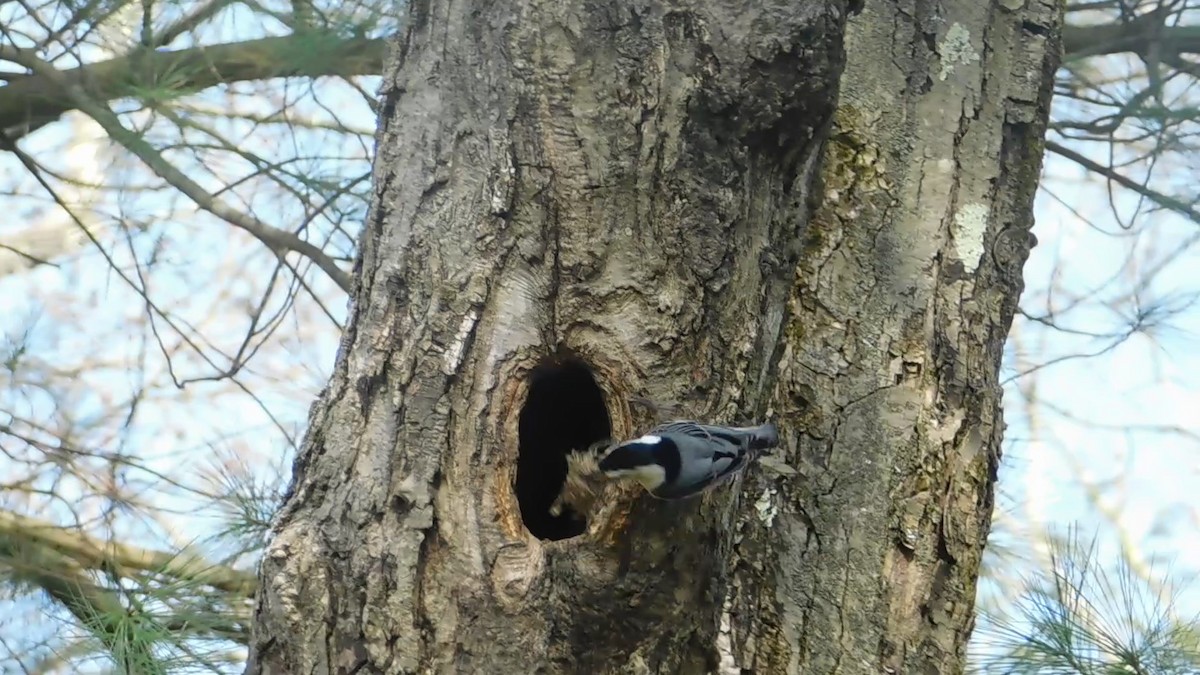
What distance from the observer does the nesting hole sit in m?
1.24

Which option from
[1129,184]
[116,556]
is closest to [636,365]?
[116,556]

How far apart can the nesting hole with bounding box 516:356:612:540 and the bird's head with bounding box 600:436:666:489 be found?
20 cm

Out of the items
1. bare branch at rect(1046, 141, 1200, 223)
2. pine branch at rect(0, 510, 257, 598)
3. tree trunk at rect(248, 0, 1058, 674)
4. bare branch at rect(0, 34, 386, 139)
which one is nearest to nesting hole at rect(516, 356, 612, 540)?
tree trunk at rect(248, 0, 1058, 674)

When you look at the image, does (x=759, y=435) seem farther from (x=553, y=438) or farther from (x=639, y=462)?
(x=553, y=438)

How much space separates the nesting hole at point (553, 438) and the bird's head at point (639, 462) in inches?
7.8

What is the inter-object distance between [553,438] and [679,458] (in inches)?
16.9

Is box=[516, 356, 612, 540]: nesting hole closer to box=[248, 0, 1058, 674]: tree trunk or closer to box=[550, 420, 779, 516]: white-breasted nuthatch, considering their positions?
box=[248, 0, 1058, 674]: tree trunk

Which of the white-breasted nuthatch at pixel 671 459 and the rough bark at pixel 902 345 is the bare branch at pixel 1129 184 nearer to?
the rough bark at pixel 902 345

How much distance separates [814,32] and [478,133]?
339 millimetres

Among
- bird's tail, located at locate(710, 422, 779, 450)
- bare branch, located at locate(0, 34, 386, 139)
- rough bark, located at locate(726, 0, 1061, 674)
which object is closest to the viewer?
bird's tail, located at locate(710, 422, 779, 450)

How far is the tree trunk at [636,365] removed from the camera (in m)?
1.00

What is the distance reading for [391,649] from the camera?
3.28ft

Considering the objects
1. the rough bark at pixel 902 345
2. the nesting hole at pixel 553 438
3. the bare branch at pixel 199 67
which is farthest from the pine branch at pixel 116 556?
the rough bark at pixel 902 345

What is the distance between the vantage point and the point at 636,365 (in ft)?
3.37
